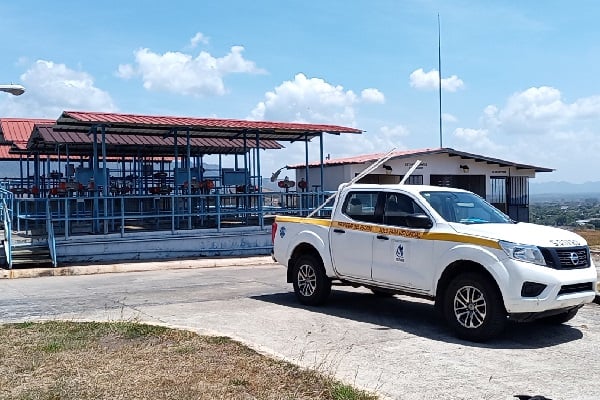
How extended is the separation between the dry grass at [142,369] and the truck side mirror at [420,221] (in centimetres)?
286

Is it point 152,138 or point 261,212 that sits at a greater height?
point 152,138

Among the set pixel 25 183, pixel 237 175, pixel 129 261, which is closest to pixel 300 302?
pixel 129 261

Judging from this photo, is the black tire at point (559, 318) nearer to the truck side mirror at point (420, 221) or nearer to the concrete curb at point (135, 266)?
the truck side mirror at point (420, 221)

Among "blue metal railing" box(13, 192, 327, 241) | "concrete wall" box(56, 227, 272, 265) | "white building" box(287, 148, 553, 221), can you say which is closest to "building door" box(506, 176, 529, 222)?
"white building" box(287, 148, 553, 221)

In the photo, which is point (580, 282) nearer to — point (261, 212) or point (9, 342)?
point (9, 342)

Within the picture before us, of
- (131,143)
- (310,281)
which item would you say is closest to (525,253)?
(310,281)

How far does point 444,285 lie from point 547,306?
1.24m

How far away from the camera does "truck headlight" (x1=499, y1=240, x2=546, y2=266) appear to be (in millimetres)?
7578

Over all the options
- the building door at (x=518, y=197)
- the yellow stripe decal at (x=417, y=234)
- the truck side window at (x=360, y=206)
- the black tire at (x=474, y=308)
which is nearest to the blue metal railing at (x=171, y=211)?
the truck side window at (x=360, y=206)

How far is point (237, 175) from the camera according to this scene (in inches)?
888

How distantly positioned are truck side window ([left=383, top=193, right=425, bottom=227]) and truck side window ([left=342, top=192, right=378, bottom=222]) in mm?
231

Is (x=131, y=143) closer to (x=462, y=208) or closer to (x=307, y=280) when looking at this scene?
(x=307, y=280)

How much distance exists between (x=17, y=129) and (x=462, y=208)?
1859 cm

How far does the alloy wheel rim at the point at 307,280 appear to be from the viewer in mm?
10095
